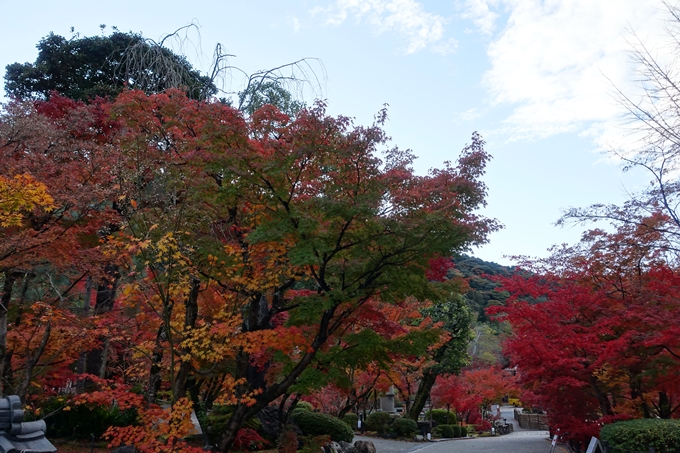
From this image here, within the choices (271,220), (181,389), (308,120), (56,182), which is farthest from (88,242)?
(308,120)

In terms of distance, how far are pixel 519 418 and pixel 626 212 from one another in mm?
40296

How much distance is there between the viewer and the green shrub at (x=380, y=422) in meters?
24.9

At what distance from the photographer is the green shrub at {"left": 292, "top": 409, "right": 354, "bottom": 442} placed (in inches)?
681

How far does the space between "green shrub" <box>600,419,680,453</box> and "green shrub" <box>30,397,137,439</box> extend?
11778 millimetres

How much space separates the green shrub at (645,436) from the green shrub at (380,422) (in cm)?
1580

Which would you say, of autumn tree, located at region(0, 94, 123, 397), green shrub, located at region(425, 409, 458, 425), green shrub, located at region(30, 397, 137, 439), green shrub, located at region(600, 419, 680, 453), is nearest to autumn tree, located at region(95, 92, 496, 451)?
autumn tree, located at region(0, 94, 123, 397)

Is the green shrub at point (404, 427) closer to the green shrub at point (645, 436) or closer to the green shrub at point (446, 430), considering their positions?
the green shrub at point (446, 430)

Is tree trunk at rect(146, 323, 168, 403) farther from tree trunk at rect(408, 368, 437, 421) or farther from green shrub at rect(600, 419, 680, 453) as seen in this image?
tree trunk at rect(408, 368, 437, 421)

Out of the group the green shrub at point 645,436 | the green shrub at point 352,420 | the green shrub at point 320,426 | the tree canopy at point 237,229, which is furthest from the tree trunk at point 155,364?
the green shrub at point 352,420

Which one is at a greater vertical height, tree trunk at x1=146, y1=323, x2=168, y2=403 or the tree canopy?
the tree canopy

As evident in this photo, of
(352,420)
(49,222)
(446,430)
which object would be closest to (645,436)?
(49,222)

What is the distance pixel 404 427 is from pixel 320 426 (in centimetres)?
850

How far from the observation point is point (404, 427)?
959 inches

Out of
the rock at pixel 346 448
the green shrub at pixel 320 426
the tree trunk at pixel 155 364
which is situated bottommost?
the rock at pixel 346 448
